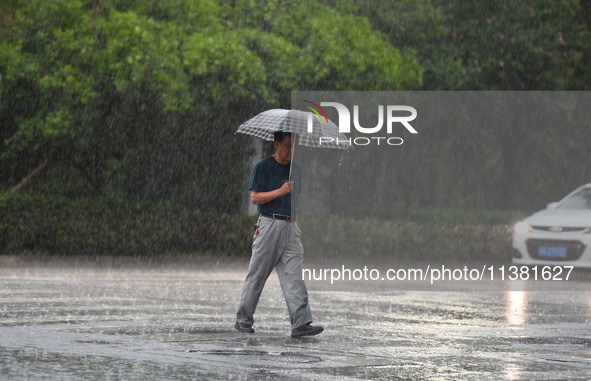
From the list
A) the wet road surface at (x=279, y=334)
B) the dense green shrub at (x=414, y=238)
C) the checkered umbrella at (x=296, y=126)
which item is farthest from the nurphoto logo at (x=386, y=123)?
the checkered umbrella at (x=296, y=126)

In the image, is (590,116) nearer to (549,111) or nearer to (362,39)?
(549,111)

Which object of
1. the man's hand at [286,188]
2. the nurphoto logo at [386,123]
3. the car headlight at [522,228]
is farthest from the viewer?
the nurphoto logo at [386,123]

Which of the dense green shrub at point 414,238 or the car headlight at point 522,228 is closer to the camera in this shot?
the car headlight at point 522,228

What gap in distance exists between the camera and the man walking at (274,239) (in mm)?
11125

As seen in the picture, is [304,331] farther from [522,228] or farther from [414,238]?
[414,238]

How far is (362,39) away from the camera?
26.1 meters

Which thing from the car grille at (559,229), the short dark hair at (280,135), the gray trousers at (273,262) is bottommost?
the gray trousers at (273,262)

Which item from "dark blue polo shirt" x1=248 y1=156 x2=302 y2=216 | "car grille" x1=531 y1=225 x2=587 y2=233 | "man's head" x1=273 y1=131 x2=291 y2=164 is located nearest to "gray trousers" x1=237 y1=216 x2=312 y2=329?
"dark blue polo shirt" x1=248 y1=156 x2=302 y2=216

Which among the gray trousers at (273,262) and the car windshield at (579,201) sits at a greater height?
the car windshield at (579,201)

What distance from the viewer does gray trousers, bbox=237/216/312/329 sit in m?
11.1

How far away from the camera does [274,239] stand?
1120cm

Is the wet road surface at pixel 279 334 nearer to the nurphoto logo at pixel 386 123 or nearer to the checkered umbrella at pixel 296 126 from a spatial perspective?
the checkered umbrella at pixel 296 126

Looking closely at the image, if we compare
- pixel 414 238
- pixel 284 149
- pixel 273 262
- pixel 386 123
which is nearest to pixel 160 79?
pixel 386 123

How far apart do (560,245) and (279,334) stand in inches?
393
